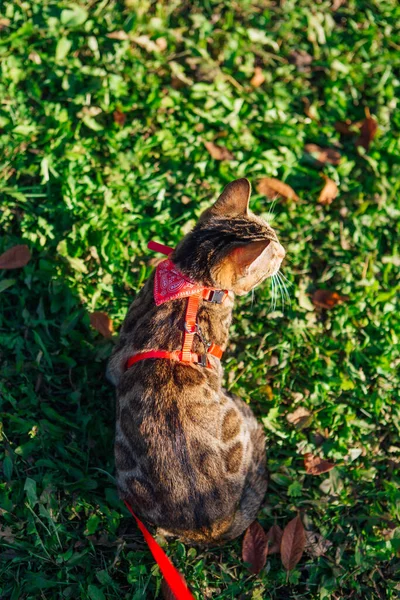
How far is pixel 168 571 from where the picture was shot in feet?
10.4

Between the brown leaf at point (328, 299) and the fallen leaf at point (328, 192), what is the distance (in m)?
0.84

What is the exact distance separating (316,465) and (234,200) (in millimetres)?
1930

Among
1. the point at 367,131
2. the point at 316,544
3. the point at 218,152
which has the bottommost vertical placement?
the point at 316,544

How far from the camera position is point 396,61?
5.36m

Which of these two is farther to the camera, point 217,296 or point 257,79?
point 257,79

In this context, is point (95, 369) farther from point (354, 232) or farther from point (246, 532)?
point (354, 232)

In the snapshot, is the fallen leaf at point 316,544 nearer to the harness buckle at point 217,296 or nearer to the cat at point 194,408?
the cat at point 194,408

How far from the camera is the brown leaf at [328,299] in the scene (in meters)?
4.45

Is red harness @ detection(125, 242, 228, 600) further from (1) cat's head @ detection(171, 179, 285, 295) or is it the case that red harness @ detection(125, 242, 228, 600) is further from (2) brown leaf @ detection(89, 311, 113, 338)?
(2) brown leaf @ detection(89, 311, 113, 338)

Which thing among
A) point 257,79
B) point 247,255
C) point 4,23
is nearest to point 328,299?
point 247,255

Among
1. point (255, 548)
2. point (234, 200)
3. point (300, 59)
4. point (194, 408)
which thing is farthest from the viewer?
point (300, 59)

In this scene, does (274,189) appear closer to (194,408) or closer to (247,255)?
(247,255)

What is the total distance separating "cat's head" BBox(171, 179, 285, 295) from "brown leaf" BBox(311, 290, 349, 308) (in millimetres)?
1052

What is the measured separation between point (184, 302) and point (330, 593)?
2.07 meters
